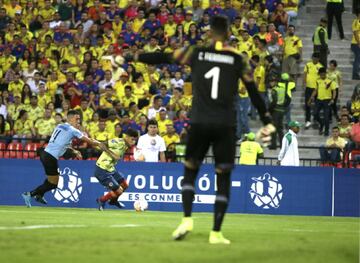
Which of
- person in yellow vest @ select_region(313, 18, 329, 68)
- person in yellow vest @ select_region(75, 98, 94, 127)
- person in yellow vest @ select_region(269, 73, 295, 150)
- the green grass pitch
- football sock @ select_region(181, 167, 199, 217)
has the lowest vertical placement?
the green grass pitch

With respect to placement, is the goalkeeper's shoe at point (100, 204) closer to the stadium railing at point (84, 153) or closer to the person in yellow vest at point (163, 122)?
the stadium railing at point (84, 153)

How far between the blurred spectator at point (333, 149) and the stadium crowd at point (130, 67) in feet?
2.58

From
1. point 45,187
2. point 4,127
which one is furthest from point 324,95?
point 45,187

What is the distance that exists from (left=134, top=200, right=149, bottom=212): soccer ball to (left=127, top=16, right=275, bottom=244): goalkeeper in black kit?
407 inches

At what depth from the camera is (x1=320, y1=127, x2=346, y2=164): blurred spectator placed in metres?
25.2

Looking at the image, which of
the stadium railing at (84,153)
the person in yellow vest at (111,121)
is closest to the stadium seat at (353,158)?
the stadium railing at (84,153)

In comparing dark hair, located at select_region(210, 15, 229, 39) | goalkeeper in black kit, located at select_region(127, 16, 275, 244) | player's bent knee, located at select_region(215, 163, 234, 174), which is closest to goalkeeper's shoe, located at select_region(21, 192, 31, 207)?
goalkeeper in black kit, located at select_region(127, 16, 275, 244)

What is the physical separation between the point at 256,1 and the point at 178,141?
675 centimetres

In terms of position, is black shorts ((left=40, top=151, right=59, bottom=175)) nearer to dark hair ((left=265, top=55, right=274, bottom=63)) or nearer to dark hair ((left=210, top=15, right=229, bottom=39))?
dark hair ((left=265, top=55, right=274, bottom=63))

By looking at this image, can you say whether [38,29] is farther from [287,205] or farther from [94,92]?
[287,205]

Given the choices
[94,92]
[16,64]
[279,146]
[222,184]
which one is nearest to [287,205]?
[279,146]

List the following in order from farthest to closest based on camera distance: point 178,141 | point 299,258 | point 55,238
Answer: point 178,141 < point 55,238 < point 299,258

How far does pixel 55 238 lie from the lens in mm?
12375

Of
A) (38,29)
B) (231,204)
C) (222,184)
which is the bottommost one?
(231,204)
